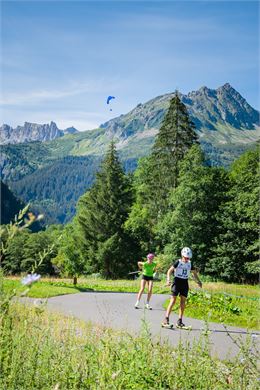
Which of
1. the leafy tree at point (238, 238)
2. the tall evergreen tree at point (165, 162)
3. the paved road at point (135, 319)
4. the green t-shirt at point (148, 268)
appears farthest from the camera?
the tall evergreen tree at point (165, 162)

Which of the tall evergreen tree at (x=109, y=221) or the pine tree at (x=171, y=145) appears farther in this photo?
the tall evergreen tree at (x=109, y=221)

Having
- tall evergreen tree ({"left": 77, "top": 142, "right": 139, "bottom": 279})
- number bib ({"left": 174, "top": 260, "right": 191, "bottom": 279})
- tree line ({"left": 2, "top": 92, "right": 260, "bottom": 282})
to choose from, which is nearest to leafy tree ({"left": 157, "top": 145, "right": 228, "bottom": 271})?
tree line ({"left": 2, "top": 92, "right": 260, "bottom": 282})

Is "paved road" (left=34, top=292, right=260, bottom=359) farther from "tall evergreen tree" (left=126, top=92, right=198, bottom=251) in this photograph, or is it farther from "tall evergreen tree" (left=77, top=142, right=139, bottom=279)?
"tall evergreen tree" (left=77, top=142, right=139, bottom=279)

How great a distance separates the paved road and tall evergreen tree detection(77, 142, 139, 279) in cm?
2822

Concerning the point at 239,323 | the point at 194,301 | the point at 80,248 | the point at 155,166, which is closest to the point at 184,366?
the point at 239,323

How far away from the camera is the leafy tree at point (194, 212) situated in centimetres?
4044

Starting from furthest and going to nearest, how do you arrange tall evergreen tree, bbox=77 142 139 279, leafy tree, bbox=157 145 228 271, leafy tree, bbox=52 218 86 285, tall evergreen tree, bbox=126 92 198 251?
1. leafy tree, bbox=52 218 86 285
2. tall evergreen tree, bbox=77 142 139 279
3. tall evergreen tree, bbox=126 92 198 251
4. leafy tree, bbox=157 145 228 271

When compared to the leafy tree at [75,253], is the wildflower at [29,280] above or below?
above

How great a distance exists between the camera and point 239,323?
44.0ft

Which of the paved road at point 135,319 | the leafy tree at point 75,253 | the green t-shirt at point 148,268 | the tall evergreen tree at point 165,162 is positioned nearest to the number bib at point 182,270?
the paved road at point 135,319

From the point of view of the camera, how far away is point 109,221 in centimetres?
4959

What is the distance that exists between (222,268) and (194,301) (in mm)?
24821

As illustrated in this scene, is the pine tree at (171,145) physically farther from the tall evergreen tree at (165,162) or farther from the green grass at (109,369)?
Result: the green grass at (109,369)

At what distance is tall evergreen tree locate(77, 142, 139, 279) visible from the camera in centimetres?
4834
